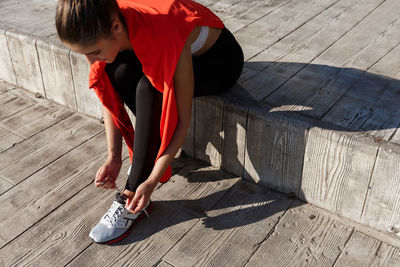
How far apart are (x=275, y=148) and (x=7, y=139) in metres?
1.40

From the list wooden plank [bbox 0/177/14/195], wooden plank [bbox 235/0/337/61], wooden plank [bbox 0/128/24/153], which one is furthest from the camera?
wooden plank [bbox 235/0/337/61]

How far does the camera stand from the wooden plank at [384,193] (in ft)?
5.49

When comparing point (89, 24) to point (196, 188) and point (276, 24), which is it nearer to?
point (196, 188)

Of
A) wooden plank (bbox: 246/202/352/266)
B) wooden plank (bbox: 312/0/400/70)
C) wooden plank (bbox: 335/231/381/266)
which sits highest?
wooden plank (bbox: 312/0/400/70)

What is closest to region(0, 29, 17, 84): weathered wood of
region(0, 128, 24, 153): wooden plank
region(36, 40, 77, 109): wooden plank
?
region(36, 40, 77, 109): wooden plank

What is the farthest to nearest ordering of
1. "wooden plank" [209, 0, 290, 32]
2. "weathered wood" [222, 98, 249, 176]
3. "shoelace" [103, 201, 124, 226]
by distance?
1. "wooden plank" [209, 0, 290, 32]
2. "weathered wood" [222, 98, 249, 176]
3. "shoelace" [103, 201, 124, 226]

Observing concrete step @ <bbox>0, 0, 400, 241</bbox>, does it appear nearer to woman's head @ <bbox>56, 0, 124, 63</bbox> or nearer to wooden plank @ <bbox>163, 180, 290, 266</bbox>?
wooden plank @ <bbox>163, 180, 290, 266</bbox>

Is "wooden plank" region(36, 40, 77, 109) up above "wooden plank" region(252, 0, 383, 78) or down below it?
below

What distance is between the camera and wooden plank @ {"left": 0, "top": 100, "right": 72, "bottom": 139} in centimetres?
252

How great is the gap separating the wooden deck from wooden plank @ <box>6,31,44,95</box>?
551mm

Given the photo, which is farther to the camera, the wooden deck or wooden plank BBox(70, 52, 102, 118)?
wooden plank BBox(70, 52, 102, 118)

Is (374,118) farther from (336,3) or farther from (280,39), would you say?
(336,3)

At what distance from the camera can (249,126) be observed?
77.4 inches

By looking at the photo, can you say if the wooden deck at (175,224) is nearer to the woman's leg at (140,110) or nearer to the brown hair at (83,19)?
the woman's leg at (140,110)
